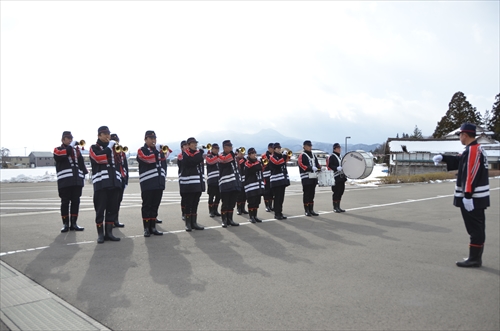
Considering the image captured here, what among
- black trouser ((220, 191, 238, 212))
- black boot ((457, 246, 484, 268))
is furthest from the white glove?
black trouser ((220, 191, 238, 212))

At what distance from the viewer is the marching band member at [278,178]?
1066 cm

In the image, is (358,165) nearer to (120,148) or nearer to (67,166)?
(120,148)

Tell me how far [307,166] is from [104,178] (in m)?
5.90

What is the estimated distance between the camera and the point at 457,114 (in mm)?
64875

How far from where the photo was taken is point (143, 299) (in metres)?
4.54

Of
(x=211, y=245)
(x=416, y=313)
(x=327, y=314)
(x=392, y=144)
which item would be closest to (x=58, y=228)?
(x=211, y=245)

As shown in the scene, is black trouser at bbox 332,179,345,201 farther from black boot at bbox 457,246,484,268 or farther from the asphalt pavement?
black boot at bbox 457,246,484,268

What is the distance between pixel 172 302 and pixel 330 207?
372 inches

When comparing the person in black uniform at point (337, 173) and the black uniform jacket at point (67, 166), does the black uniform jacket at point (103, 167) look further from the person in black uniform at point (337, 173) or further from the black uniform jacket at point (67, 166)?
the person in black uniform at point (337, 173)

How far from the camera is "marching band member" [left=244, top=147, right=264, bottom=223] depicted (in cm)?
1012

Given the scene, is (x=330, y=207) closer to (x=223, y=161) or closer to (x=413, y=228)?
(x=413, y=228)

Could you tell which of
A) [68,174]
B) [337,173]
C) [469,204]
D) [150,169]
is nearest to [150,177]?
[150,169]

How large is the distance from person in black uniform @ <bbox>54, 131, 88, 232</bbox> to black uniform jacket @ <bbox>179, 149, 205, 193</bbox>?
7.74ft

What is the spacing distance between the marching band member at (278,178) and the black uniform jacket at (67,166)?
5033mm
